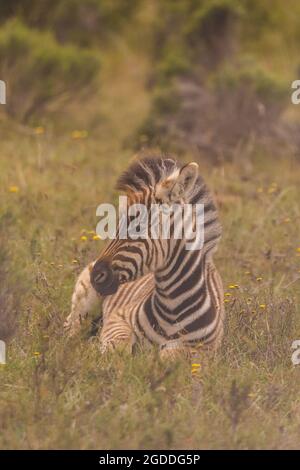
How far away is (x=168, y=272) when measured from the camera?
6.61 meters

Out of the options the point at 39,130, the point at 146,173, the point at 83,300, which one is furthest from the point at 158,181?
the point at 39,130

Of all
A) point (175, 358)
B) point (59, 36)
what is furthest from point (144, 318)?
point (59, 36)

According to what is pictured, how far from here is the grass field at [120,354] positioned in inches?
217

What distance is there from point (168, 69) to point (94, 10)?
2071mm

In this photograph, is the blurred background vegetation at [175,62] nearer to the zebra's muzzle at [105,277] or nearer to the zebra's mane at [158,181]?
the zebra's mane at [158,181]

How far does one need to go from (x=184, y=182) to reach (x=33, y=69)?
23.9 feet

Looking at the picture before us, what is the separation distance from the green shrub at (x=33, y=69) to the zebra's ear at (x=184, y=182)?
275 inches

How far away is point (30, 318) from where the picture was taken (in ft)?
24.0

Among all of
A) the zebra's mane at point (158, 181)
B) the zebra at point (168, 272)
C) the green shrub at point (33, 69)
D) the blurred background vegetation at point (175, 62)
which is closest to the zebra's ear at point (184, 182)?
the zebra at point (168, 272)

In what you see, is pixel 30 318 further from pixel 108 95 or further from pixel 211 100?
pixel 108 95

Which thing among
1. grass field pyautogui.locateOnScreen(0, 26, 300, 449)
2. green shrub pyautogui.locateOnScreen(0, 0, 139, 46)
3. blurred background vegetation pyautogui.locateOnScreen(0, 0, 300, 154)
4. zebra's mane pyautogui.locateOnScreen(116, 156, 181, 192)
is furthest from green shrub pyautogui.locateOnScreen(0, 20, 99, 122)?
zebra's mane pyautogui.locateOnScreen(116, 156, 181, 192)

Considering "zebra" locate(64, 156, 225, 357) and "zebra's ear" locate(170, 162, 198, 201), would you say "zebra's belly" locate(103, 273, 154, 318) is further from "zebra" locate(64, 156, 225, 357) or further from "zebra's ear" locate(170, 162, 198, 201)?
"zebra's ear" locate(170, 162, 198, 201)
